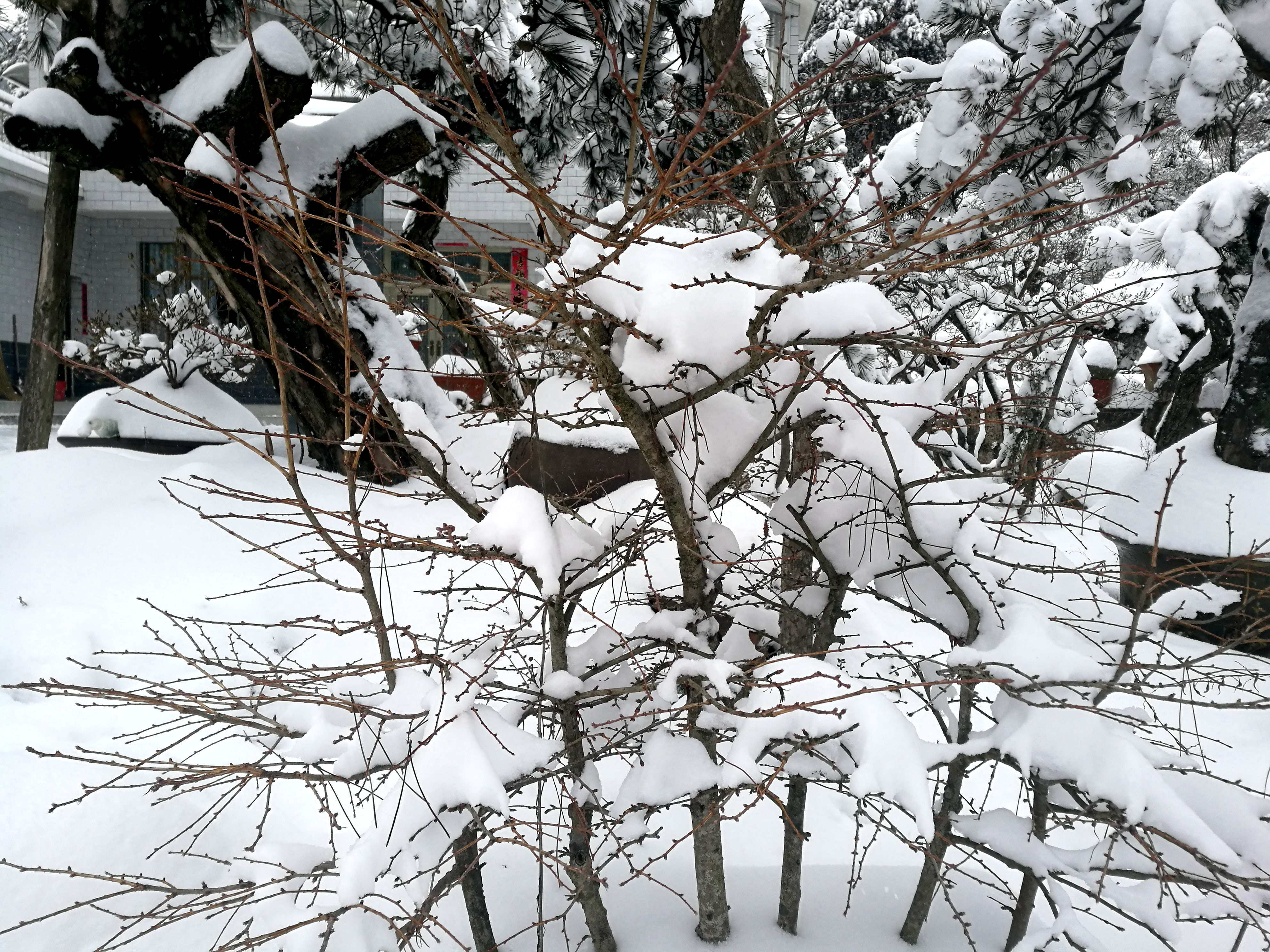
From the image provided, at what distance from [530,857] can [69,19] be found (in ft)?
17.0

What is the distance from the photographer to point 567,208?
151cm

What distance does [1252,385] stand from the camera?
4.12 meters

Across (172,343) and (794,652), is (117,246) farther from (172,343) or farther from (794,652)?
(794,652)

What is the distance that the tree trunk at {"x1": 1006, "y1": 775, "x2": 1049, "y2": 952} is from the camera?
1935 millimetres

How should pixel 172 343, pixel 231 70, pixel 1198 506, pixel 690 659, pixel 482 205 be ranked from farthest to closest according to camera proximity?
pixel 482 205
pixel 172 343
pixel 231 70
pixel 1198 506
pixel 690 659

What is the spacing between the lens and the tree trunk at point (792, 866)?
2223 millimetres

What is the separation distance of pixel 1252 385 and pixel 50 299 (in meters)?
7.59

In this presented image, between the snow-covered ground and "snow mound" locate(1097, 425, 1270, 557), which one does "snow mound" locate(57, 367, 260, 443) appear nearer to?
the snow-covered ground

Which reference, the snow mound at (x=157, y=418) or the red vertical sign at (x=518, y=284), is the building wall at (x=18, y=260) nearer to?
the snow mound at (x=157, y=418)

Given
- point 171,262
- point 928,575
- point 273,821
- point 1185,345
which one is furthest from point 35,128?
point 171,262

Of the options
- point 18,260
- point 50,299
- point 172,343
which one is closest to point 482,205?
point 172,343

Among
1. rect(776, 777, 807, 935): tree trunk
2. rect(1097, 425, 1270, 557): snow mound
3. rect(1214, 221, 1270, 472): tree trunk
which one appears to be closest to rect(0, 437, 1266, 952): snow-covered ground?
rect(776, 777, 807, 935): tree trunk

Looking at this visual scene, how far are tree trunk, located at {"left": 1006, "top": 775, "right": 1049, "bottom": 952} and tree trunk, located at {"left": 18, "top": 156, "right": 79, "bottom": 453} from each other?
6477 millimetres

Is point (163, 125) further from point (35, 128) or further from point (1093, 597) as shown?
point (1093, 597)
